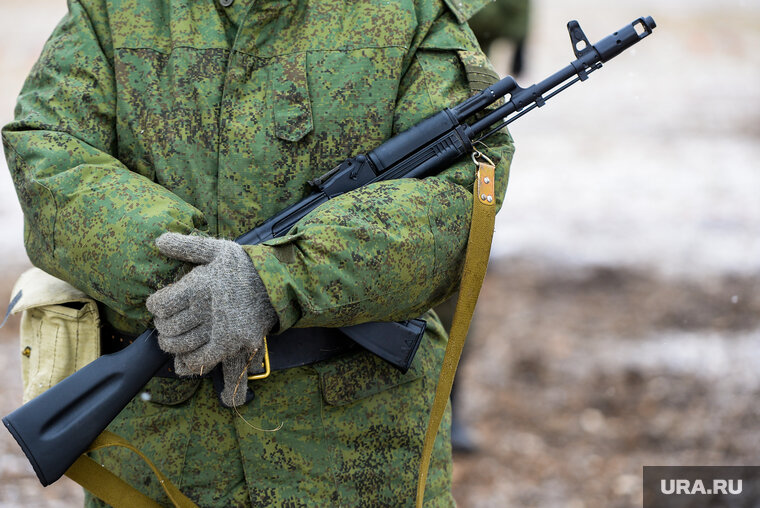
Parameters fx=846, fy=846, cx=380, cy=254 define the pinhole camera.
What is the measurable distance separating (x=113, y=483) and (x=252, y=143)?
34.0 inches

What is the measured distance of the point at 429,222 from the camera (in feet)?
6.19

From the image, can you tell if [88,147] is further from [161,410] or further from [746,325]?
[746,325]

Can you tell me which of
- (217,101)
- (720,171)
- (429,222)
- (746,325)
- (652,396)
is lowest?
(720,171)

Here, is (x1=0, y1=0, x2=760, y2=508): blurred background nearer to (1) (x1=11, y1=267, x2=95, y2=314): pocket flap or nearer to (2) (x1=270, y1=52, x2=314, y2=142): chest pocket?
(1) (x1=11, y1=267, x2=95, y2=314): pocket flap

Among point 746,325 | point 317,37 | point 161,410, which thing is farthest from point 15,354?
point 746,325

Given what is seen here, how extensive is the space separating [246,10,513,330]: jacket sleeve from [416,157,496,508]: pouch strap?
0.02 m

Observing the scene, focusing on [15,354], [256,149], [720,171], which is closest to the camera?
[256,149]

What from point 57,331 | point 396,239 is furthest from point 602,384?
point 57,331

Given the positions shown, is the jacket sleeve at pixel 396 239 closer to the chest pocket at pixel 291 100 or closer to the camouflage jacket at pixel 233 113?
the camouflage jacket at pixel 233 113

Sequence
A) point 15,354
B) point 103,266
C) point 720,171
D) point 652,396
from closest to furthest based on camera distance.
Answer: point 103,266 < point 652,396 < point 15,354 < point 720,171

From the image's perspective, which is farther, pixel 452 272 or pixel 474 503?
pixel 474 503

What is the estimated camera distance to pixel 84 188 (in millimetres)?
1873

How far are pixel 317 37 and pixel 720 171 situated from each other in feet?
26.0

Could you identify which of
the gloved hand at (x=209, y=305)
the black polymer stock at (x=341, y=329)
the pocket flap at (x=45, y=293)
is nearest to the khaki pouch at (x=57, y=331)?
the pocket flap at (x=45, y=293)
